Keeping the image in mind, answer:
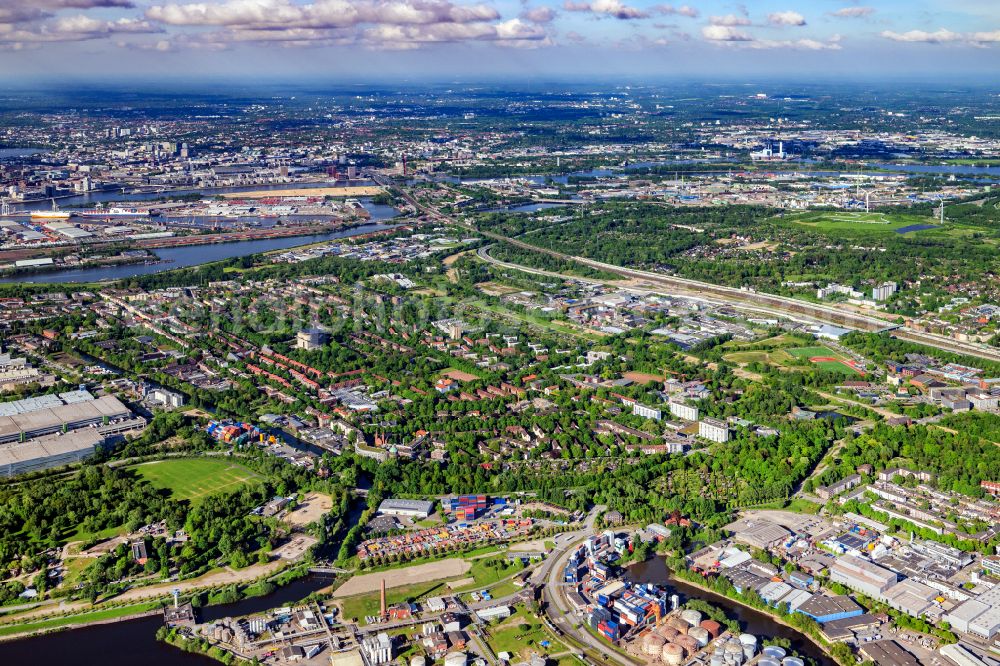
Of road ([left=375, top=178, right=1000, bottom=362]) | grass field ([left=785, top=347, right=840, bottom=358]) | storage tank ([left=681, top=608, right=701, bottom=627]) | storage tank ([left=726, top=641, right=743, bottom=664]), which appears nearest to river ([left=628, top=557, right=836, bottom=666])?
storage tank ([left=681, top=608, right=701, bottom=627])

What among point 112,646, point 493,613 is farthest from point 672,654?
point 112,646

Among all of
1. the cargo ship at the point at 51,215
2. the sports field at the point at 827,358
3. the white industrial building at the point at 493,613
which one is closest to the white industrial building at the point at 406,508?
the white industrial building at the point at 493,613

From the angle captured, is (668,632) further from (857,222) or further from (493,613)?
(857,222)

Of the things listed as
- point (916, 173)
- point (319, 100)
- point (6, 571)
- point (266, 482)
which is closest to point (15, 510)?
point (6, 571)

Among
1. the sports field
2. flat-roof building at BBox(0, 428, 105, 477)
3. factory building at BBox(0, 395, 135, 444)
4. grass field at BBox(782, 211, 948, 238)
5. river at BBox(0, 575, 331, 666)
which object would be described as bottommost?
river at BBox(0, 575, 331, 666)

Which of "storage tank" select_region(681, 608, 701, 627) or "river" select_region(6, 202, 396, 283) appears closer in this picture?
"storage tank" select_region(681, 608, 701, 627)

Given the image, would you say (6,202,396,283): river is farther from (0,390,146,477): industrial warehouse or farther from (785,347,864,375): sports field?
(785,347,864,375): sports field
